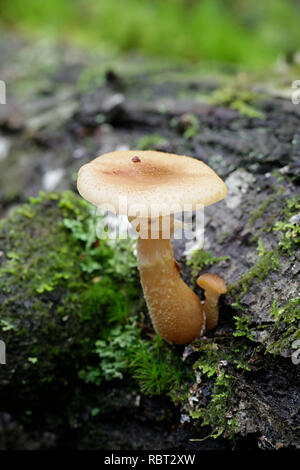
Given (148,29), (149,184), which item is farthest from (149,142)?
(148,29)

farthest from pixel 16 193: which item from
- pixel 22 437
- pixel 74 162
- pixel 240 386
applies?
pixel 240 386

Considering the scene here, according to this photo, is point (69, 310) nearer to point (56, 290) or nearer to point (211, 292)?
point (56, 290)

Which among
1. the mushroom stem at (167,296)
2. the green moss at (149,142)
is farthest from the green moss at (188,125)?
the mushroom stem at (167,296)

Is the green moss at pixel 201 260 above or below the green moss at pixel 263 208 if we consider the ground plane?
below

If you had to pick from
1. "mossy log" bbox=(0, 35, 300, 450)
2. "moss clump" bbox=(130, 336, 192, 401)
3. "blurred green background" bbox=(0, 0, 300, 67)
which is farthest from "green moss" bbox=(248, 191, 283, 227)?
"blurred green background" bbox=(0, 0, 300, 67)

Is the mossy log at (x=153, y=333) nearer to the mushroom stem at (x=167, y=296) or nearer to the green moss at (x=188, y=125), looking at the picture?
the green moss at (x=188, y=125)

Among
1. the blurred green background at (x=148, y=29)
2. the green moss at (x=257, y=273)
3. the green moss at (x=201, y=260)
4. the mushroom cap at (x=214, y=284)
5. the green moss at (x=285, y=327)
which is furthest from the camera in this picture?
the blurred green background at (x=148, y=29)
